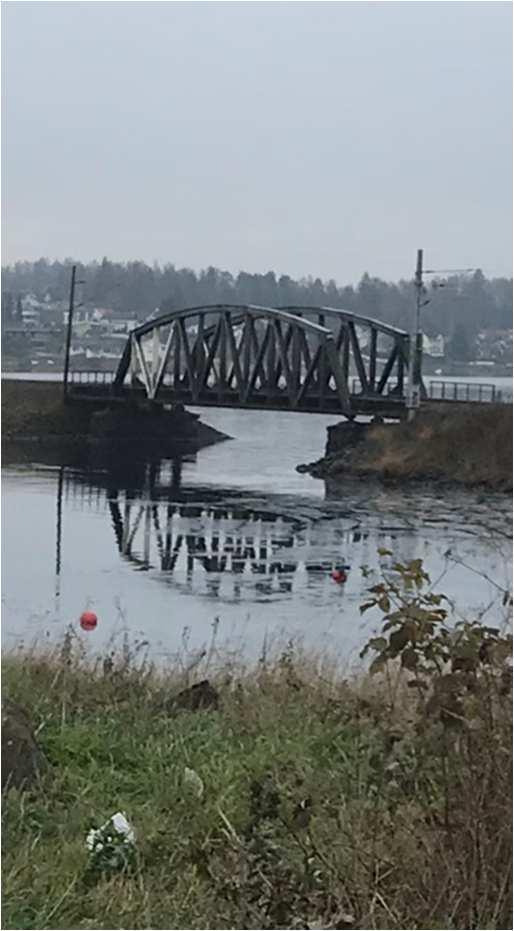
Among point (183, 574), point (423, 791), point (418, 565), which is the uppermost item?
point (418, 565)

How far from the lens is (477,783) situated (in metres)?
1.80

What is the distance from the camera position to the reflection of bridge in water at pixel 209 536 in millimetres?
7609

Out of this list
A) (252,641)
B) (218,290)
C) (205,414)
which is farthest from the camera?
(205,414)

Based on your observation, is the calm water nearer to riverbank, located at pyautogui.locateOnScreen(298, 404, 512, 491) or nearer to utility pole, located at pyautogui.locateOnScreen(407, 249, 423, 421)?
riverbank, located at pyautogui.locateOnScreen(298, 404, 512, 491)

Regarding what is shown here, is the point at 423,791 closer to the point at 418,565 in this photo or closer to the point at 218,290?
the point at 418,565

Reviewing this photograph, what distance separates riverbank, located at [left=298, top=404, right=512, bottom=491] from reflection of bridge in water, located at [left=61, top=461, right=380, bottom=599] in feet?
2.40

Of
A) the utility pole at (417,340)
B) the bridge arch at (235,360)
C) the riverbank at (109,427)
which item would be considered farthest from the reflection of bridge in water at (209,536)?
the utility pole at (417,340)

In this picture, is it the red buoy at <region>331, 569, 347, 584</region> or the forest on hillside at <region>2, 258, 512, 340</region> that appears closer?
the forest on hillside at <region>2, 258, 512, 340</region>

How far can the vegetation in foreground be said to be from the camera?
180cm

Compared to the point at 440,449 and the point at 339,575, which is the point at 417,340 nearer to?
the point at 440,449

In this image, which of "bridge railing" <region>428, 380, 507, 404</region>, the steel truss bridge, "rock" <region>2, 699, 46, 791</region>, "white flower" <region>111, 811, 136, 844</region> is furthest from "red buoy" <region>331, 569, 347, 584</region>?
"white flower" <region>111, 811, 136, 844</region>

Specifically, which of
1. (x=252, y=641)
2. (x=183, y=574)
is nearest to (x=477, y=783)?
(x=252, y=641)

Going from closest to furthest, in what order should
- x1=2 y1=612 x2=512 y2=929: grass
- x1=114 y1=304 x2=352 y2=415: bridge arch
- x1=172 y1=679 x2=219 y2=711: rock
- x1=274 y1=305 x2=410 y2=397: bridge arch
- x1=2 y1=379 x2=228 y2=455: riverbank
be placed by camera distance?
x1=2 y1=612 x2=512 y2=929: grass
x1=172 y1=679 x2=219 y2=711: rock
x1=274 y1=305 x2=410 y2=397: bridge arch
x1=114 y1=304 x2=352 y2=415: bridge arch
x1=2 y1=379 x2=228 y2=455: riverbank

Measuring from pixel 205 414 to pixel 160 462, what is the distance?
0.99m
